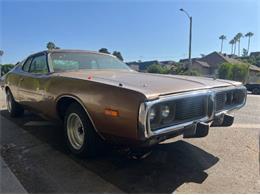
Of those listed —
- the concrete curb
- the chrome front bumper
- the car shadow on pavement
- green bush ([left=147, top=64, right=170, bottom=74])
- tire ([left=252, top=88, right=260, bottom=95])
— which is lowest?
tire ([left=252, top=88, right=260, bottom=95])

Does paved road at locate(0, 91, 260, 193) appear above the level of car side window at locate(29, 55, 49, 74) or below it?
below

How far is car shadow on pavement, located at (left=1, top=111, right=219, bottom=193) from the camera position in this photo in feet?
9.93

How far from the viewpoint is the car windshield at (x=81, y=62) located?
15.5 feet

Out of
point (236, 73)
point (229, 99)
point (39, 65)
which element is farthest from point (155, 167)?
point (236, 73)

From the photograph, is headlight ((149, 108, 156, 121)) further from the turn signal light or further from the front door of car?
the front door of car

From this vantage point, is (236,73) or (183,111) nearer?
(183,111)

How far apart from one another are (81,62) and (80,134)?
1498 millimetres

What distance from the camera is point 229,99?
13.8ft

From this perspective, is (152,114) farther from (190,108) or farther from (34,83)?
(34,83)

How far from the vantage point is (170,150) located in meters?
4.10

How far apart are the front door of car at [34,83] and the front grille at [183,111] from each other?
224cm

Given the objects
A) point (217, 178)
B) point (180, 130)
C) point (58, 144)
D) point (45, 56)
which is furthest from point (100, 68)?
point (217, 178)

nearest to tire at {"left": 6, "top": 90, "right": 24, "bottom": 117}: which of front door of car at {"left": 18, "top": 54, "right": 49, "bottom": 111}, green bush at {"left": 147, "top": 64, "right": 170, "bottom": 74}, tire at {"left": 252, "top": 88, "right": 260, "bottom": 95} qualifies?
front door of car at {"left": 18, "top": 54, "right": 49, "bottom": 111}

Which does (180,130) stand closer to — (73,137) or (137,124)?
(137,124)
